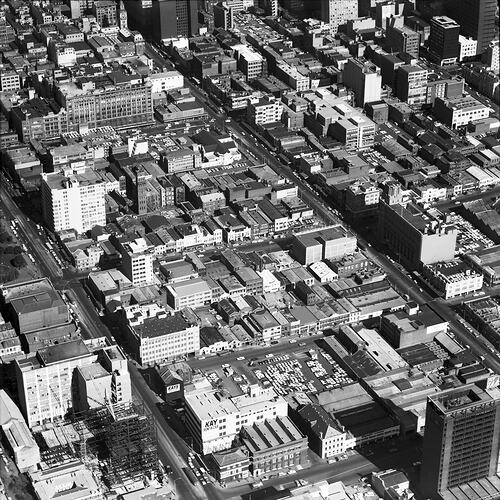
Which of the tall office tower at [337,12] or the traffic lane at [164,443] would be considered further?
the tall office tower at [337,12]

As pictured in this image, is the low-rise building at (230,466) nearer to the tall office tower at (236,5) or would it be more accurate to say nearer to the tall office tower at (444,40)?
the tall office tower at (444,40)

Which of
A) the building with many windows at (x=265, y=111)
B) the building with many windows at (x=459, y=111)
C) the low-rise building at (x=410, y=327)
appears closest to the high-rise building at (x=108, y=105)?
the building with many windows at (x=265, y=111)

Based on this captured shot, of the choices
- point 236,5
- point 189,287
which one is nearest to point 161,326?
point 189,287

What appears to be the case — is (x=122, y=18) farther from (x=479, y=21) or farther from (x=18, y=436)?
(x=18, y=436)

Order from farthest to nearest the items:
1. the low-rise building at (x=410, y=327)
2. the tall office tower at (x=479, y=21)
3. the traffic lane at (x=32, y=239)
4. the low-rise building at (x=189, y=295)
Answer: the tall office tower at (x=479, y=21), the traffic lane at (x=32, y=239), the low-rise building at (x=189, y=295), the low-rise building at (x=410, y=327)

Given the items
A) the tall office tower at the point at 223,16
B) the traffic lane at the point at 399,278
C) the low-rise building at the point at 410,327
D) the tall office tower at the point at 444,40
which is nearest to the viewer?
the low-rise building at the point at 410,327
